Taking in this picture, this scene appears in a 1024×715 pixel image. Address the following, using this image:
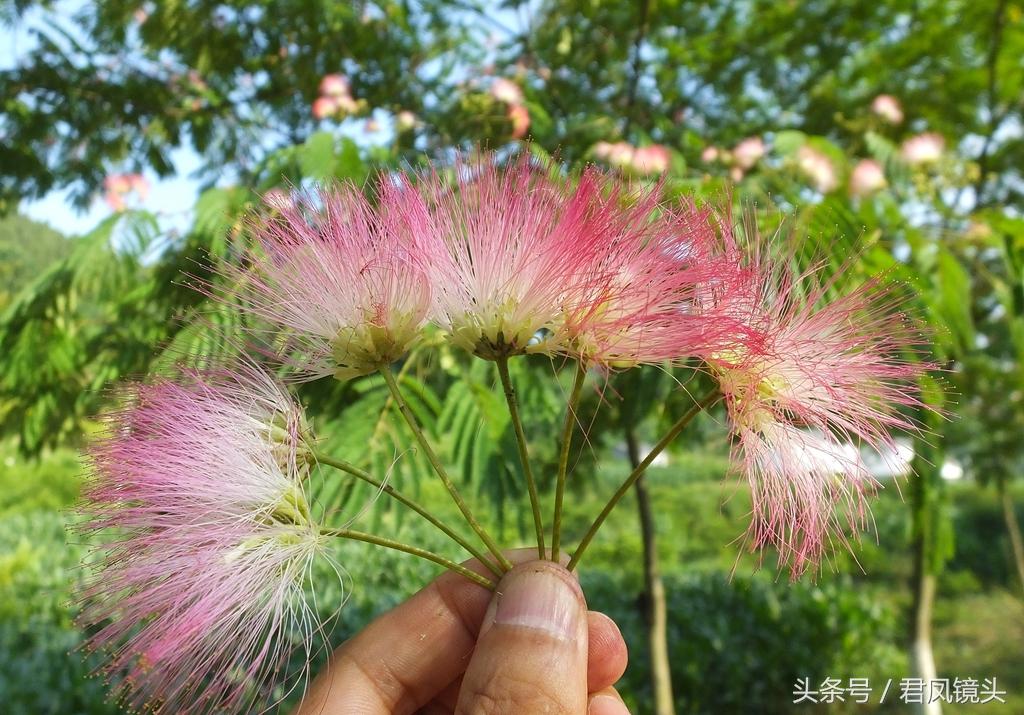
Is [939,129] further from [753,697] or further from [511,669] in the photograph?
[753,697]

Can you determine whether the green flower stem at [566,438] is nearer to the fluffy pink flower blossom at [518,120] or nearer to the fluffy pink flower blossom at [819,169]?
the fluffy pink flower blossom at [819,169]

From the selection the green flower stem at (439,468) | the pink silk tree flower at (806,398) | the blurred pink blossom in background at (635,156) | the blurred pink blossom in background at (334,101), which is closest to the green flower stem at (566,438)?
the green flower stem at (439,468)

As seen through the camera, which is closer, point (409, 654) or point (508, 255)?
point (508, 255)

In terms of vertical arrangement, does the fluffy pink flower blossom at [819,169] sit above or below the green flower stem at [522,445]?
above

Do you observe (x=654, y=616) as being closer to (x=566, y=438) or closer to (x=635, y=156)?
(x=635, y=156)

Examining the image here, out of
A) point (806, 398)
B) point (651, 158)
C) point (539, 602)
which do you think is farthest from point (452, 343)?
point (651, 158)

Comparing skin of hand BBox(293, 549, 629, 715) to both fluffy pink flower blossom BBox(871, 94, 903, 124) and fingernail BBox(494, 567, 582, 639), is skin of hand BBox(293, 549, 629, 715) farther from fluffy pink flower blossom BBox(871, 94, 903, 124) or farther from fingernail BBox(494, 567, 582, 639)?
fluffy pink flower blossom BBox(871, 94, 903, 124)
